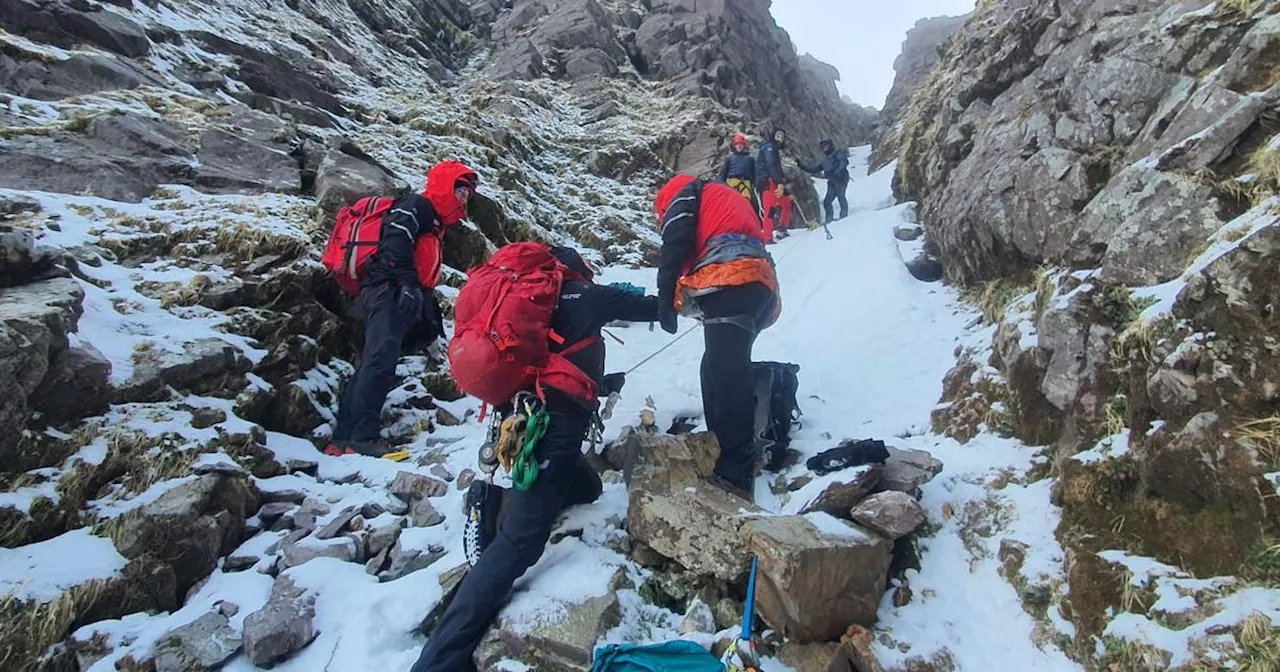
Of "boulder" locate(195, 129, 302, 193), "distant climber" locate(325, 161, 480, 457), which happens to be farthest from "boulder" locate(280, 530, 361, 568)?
"boulder" locate(195, 129, 302, 193)

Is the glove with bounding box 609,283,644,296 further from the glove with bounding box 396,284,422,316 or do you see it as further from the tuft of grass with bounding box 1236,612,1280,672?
the tuft of grass with bounding box 1236,612,1280,672

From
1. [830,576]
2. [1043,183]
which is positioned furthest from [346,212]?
[1043,183]

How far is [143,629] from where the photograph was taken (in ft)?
11.4

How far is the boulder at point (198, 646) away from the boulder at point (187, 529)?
16.9 inches

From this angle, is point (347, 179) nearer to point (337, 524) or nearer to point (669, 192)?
point (669, 192)

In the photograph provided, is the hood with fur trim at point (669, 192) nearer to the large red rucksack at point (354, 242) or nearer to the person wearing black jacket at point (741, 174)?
the large red rucksack at point (354, 242)

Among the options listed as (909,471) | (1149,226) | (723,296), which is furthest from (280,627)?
(1149,226)

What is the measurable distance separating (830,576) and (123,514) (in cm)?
434

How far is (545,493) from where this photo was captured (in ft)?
12.8

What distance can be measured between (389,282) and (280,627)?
141 inches

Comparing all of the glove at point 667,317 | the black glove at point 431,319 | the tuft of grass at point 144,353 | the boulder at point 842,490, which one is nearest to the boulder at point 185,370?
the tuft of grass at point 144,353

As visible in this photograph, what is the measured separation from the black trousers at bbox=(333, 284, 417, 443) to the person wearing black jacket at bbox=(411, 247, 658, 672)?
6.91 feet

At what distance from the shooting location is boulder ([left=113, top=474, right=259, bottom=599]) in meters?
3.84

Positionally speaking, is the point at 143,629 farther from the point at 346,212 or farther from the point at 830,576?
the point at 346,212
